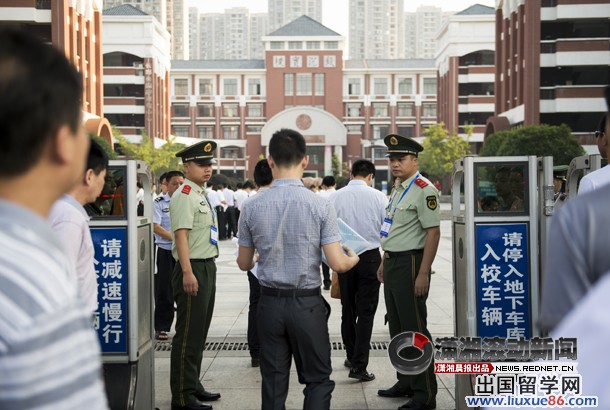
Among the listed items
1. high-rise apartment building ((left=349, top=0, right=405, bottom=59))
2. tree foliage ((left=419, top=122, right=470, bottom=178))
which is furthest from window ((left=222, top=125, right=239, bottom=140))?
high-rise apartment building ((left=349, top=0, right=405, bottom=59))

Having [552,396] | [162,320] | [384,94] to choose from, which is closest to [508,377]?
[552,396]

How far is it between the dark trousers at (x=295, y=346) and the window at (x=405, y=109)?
274 ft

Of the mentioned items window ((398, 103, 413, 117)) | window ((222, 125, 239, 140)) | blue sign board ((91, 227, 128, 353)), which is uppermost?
window ((398, 103, 413, 117))

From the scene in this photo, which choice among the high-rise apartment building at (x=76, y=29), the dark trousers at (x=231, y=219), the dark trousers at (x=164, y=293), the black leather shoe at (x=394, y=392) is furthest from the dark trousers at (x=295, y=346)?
the high-rise apartment building at (x=76, y=29)

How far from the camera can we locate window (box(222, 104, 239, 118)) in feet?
285

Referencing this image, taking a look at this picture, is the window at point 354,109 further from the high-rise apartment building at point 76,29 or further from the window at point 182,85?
the high-rise apartment building at point 76,29

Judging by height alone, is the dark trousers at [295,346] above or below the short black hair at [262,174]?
below

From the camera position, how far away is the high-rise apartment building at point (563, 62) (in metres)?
41.8

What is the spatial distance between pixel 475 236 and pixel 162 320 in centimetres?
449

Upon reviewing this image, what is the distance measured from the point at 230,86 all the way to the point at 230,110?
2.86m

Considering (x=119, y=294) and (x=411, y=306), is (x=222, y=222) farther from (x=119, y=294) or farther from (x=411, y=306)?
(x=119, y=294)

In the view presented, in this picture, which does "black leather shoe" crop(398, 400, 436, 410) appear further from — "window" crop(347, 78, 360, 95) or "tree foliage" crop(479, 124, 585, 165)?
"window" crop(347, 78, 360, 95)

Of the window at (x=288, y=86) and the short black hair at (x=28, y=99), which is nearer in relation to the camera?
the short black hair at (x=28, y=99)

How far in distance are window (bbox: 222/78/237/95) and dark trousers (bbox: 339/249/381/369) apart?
8186cm
